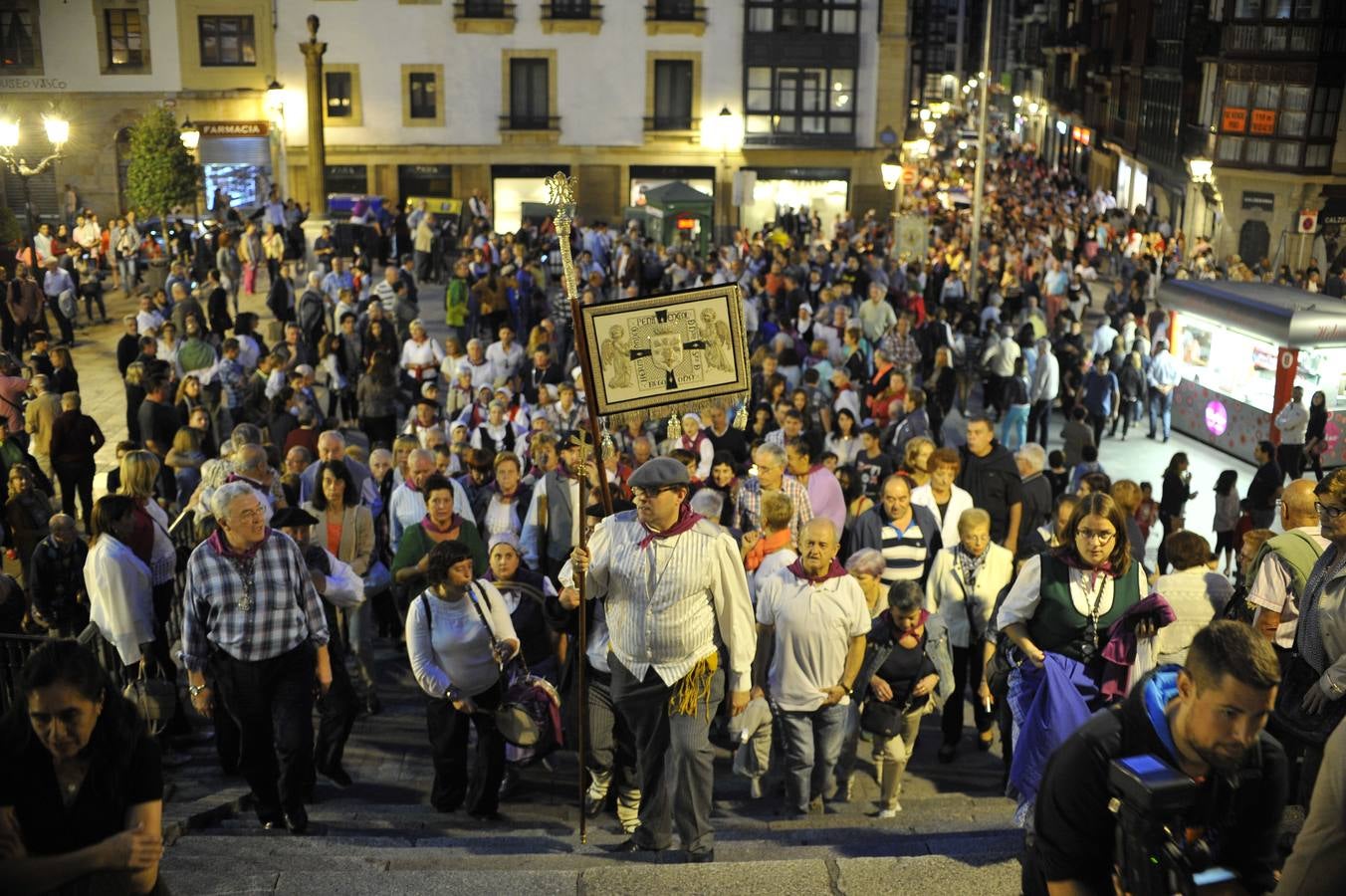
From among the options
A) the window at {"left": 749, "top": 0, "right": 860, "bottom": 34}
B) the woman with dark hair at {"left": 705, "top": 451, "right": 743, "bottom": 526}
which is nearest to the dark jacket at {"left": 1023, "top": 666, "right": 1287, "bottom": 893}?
A: the woman with dark hair at {"left": 705, "top": 451, "right": 743, "bottom": 526}

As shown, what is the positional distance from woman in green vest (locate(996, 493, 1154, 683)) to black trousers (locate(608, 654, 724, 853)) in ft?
4.66

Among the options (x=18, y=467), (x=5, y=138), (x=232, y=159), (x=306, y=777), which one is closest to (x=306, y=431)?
(x=18, y=467)

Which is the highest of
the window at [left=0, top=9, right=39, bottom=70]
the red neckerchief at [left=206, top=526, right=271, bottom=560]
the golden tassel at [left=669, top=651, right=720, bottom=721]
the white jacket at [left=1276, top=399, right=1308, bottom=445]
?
the window at [left=0, top=9, right=39, bottom=70]

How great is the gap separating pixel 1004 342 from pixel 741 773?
10.7m

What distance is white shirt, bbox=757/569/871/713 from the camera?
286 inches

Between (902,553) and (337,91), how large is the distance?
36.7 m

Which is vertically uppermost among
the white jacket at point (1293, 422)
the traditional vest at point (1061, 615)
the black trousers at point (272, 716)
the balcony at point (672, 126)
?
the balcony at point (672, 126)

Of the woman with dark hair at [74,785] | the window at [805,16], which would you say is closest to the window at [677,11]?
the window at [805,16]

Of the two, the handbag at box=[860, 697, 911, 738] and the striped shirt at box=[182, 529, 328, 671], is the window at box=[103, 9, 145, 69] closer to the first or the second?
the striped shirt at box=[182, 529, 328, 671]

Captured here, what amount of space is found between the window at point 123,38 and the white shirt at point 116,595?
38.1m

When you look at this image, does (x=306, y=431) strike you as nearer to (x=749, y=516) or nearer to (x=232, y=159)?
(x=749, y=516)

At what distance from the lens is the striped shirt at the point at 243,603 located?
650 centimetres

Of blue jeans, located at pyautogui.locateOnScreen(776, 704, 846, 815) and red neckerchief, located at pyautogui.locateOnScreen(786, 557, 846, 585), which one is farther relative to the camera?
blue jeans, located at pyautogui.locateOnScreen(776, 704, 846, 815)

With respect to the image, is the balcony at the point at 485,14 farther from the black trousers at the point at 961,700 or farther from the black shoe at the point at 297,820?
the black shoe at the point at 297,820
